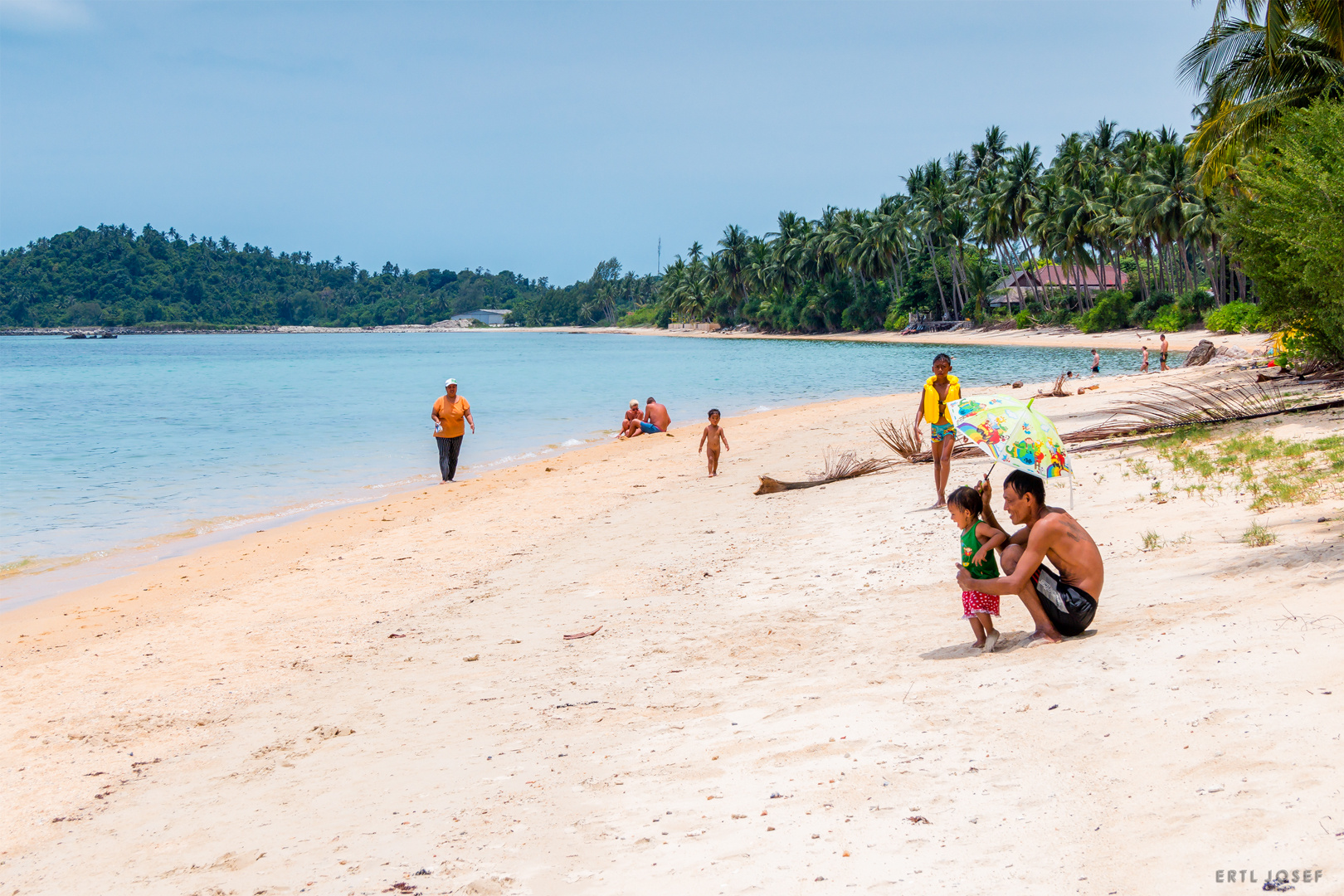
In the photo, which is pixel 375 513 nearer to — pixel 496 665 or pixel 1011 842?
pixel 496 665

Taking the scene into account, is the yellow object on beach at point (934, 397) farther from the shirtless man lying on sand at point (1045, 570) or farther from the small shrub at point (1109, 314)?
the small shrub at point (1109, 314)

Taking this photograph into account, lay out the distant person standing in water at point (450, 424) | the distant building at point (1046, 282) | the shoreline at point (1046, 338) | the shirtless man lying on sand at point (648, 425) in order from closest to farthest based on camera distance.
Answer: the distant person standing in water at point (450, 424), the shirtless man lying on sand at point (648, 425), the shoreline at point (1046, 338), the distant building at point (1046, 282)

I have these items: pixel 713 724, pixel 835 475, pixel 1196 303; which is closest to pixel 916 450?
pixel 835 475

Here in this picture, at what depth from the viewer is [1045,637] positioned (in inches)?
204

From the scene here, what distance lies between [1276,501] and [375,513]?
10.8m

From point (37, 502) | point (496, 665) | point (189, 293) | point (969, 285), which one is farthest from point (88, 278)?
point (496, 665)

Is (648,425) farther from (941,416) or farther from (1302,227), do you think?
(941,416)

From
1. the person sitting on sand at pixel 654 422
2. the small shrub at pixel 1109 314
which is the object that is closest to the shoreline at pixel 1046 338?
the small shrub at pixel 1109 314

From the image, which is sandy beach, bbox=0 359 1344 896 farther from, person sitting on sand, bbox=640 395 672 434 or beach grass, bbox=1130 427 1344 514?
person sitting on sand, bbox=640 395 672 434

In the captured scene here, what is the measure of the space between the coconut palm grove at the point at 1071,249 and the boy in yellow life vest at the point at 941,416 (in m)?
6.56

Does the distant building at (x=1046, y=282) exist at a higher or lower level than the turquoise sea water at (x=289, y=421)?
higher

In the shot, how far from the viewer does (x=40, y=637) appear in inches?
325

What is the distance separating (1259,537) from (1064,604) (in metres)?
1.92

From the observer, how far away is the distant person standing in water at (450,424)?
1557cm
